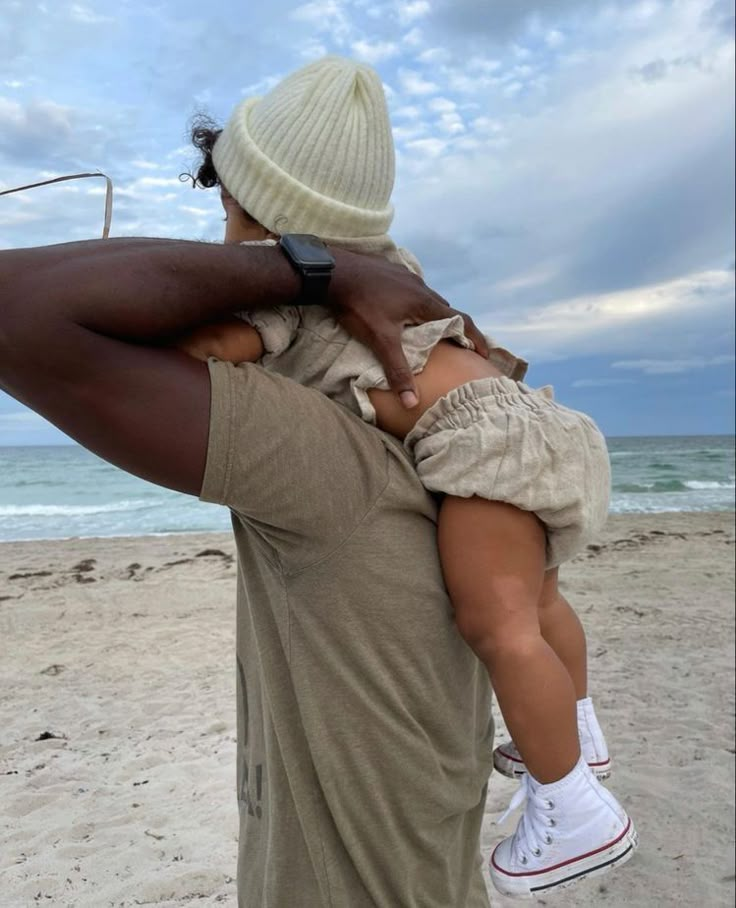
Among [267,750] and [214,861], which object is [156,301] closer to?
[267,750]

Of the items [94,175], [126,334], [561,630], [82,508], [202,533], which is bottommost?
[202,533]

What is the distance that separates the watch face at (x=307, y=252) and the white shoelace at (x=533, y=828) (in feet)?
2.88

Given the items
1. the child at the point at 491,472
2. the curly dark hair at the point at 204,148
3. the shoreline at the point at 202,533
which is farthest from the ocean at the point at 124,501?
the child at the point at 491,472

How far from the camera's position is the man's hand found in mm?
1190

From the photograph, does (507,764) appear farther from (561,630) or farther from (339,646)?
(339,646)

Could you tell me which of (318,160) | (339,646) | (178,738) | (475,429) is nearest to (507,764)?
(339,646)

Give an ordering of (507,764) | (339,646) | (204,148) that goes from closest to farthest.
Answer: (339,646), (507,764), (204,148)

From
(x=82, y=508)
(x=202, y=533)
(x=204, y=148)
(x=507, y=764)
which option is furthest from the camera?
(x=82, y=508)

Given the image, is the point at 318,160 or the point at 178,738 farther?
the point at 178,738

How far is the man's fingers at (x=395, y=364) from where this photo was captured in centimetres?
119

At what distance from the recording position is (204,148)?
1.63 m

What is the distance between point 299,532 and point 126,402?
279 millimetres

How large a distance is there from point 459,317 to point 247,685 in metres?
0.70

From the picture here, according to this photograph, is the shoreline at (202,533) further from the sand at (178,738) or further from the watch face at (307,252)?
the watch face at (307,252)
